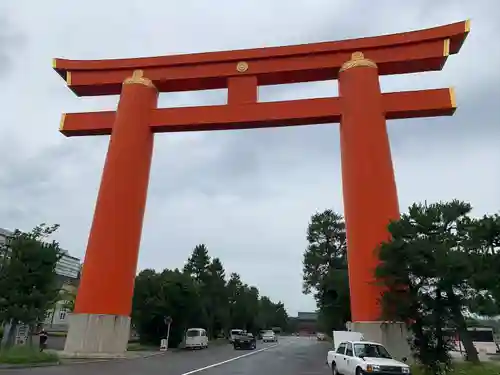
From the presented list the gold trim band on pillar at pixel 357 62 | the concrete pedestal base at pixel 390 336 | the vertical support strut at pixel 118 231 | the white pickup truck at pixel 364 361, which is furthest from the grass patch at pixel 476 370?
the gold trim band on pillar at pixel 357 62

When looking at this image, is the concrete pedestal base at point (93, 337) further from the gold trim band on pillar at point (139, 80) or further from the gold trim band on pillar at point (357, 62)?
the gold trim band on pillar at point (357, 62)

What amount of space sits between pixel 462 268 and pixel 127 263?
15.2 metres

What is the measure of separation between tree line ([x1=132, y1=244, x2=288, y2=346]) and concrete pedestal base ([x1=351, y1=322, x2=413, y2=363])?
1981 centimetres

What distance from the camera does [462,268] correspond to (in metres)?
14.2

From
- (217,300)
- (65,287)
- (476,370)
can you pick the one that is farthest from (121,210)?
(217,300)

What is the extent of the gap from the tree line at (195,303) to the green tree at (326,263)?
11.5 m

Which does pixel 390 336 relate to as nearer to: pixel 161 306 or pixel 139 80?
pixel 139 80

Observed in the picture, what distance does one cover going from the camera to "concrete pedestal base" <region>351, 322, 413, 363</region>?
18422 mm

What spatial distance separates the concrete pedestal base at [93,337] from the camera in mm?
20695

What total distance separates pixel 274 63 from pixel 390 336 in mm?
14681

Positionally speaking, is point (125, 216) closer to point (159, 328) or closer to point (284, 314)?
point (159, 328)

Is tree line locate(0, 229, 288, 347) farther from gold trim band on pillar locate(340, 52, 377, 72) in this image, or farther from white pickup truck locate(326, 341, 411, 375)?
gold trim band on pillar locate(340, 52, 377, 72)

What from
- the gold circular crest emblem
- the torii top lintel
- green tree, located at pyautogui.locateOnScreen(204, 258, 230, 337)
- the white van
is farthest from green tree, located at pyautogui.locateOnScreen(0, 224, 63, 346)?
green tree, located at pyautogui.locateOnScreen(204, 258, 230, 337)

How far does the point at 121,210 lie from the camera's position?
22.9 metres
